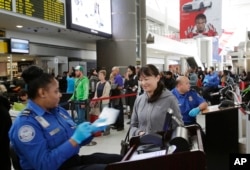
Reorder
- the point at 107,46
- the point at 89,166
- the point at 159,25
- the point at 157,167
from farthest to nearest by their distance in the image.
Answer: the point at 159,25
the point at 107,46
the point at 89,166
the point at 157,167

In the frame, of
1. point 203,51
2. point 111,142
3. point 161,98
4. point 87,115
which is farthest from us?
point 203,51

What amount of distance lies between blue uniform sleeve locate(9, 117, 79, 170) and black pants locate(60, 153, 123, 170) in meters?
0.14

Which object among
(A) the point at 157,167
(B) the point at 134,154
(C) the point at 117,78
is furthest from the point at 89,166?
(C) the point at 117,78

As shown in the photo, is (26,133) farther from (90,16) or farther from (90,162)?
(90,16)

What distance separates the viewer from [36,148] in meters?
1.92

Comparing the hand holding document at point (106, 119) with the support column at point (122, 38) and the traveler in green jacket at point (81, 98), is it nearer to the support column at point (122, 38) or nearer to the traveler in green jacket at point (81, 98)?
the traveler in green jacket at point (81, 98)

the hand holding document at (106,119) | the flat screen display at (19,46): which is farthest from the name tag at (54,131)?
the flat screen display at (19,46)

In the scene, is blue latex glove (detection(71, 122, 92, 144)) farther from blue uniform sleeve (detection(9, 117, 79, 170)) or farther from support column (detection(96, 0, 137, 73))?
support column (detection(96, 0, 137, 73))

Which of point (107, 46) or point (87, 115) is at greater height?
point (107, 46)

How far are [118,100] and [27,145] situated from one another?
6.25 meters

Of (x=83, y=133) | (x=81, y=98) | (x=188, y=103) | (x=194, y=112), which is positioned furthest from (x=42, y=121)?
(x=81, y=98)

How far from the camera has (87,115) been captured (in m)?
7.06

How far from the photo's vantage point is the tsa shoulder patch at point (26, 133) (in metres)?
1.92

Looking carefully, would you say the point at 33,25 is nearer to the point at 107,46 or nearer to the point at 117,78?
the point at 117,78
